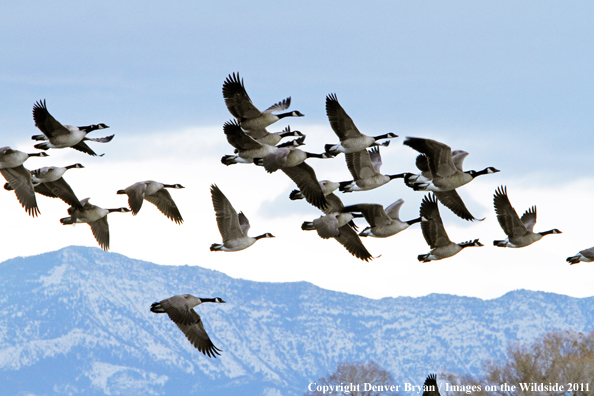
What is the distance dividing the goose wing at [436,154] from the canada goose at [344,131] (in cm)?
157

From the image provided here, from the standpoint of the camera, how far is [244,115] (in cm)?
2731

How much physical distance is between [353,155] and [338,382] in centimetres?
7535

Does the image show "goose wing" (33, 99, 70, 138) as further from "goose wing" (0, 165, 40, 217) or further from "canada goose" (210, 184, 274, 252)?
"canada goose" (210, 184, 274, 252)

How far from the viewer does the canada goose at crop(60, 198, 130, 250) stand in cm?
3023

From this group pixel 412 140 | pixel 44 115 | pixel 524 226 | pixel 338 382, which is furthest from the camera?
pixel 338 382

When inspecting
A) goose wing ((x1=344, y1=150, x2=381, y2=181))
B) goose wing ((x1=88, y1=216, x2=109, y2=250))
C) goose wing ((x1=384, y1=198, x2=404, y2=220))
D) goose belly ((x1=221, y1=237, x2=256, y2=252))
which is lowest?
goose belly ((x1=221, y1=237, x2=256, y2=252))

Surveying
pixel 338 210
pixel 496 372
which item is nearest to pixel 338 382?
pixel 496 372

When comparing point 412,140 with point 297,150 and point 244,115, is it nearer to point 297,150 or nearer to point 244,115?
point 297,150

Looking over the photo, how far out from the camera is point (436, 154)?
25297 millimetres

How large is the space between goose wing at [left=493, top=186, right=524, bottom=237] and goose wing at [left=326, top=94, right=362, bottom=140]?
601 centimetres

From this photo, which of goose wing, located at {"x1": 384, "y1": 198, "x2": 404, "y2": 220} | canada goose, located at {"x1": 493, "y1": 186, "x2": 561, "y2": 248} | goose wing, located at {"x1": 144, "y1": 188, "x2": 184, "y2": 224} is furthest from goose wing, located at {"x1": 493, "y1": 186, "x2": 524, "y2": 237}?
goose wing, located at {"x1": 144, "y1": 188, "x2": 184, "y2": 224}

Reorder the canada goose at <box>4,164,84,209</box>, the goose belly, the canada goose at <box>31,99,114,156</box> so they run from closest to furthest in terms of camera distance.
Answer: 1. the canada goose at <box>31,99,114,156</box>
2. the canada goose at <box>4,164,84,209</box>
3. the goose belly

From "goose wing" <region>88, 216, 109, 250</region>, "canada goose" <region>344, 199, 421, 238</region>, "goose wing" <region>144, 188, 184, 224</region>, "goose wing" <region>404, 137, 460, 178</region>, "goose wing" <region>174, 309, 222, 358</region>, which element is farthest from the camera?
"goose wing" <region>144, 188, 184, 224</region>

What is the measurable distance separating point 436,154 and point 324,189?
404cm
